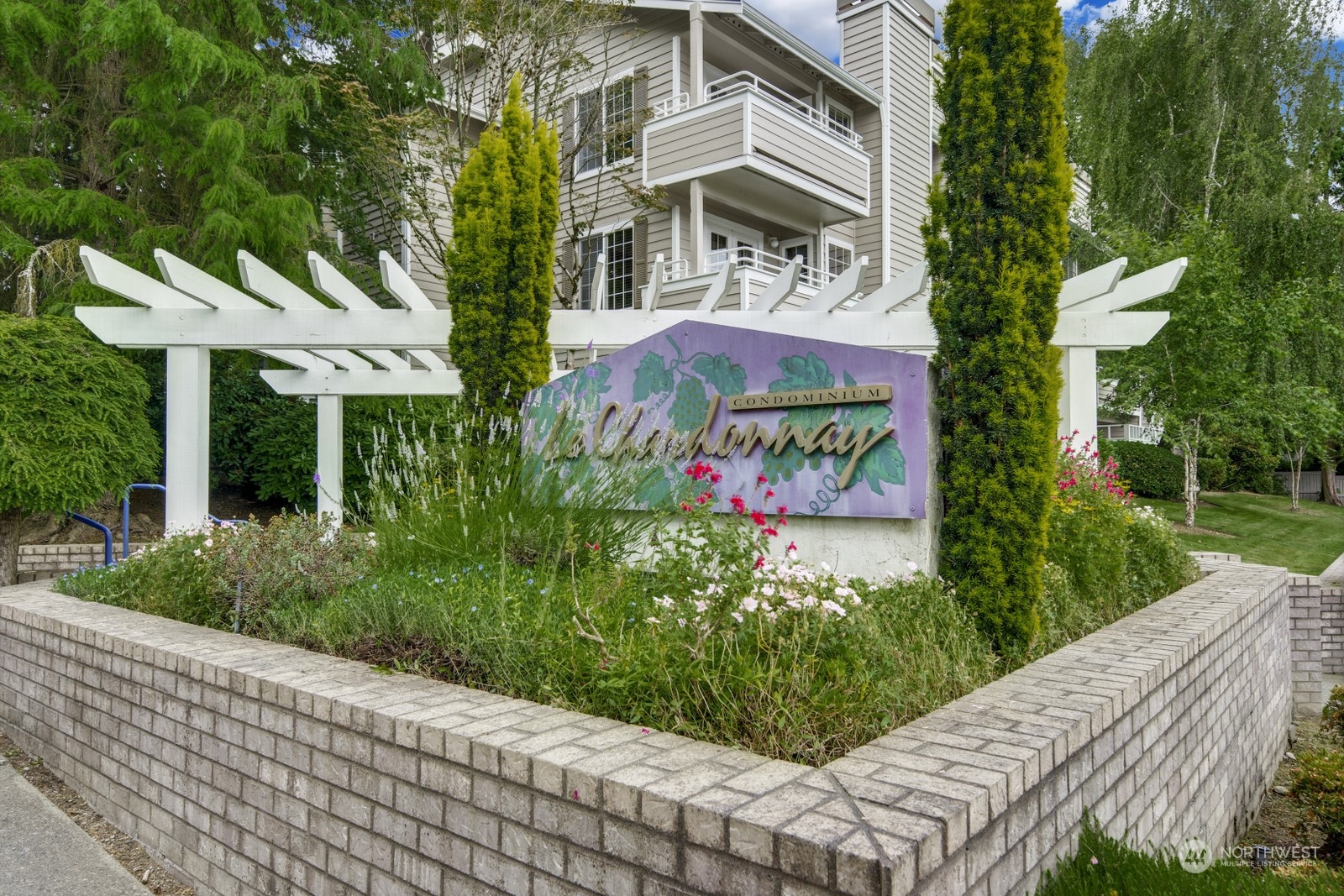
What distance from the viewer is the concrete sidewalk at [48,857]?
348cm

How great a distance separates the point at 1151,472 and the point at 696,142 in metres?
12.7

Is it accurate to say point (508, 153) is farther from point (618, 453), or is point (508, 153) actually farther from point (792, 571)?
point (792, 571)

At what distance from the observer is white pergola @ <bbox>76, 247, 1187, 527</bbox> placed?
658 cm

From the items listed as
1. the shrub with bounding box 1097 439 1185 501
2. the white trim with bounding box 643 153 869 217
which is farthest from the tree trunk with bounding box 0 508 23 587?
the shrub with bounding box 1097 439 1185 501

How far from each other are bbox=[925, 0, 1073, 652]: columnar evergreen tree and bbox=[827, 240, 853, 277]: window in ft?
35.8

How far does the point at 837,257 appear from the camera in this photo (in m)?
15.7

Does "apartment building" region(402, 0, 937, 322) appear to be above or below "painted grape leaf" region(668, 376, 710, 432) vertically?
above

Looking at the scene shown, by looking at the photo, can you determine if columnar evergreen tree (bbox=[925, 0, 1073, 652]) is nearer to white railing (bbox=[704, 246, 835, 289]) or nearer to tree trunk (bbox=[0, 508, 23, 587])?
white railing (bbox=[704, 246, 835, 289])

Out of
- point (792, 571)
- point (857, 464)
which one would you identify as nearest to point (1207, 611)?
point (857, 464)

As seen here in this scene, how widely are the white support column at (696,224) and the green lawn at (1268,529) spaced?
6.91m

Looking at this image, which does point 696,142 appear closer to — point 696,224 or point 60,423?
point 696,224

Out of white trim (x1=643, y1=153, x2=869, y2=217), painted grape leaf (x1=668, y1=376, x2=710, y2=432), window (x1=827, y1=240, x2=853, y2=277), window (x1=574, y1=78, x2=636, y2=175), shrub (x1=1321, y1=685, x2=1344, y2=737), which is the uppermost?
window (x1=574, y1=78, x2=636, y2=175)

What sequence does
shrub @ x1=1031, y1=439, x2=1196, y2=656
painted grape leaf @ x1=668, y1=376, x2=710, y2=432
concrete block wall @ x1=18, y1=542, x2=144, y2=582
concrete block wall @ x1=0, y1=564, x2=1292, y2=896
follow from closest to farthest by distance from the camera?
concrete block wall @ x1=0, y1=564, x2=1292, y2=896, shrub @ x1=1031, y1=439, x2=1196, y2=656, painted grape leaf @ x1=668, y1=376, x2=710, y2=432, concrete block wall @ x1=18, y1=542, x2=144, y2=582

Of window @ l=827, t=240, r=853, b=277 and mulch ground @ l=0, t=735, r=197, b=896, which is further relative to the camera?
window @ l=827, t=240, r=853, b=277
